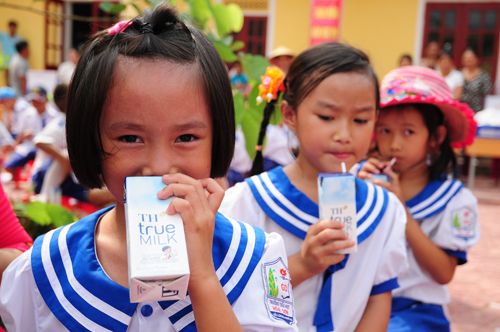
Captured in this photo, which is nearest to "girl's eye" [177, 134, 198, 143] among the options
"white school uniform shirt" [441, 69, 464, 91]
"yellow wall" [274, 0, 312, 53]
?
"white school uniform shirt" [441, 69, 464, 91]

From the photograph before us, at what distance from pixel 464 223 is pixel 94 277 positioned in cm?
174

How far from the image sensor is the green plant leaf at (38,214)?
2.17 m

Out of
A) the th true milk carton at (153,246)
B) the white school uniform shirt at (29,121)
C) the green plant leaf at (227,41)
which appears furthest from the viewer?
the white school uniform shirt at (29,121)

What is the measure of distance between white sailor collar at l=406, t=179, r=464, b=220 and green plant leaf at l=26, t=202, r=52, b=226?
169cm

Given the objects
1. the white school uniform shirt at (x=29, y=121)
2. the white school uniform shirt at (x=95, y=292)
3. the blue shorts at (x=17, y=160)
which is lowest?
the blue shorts at (x=17, y=160)

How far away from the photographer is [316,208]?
5.83 ft

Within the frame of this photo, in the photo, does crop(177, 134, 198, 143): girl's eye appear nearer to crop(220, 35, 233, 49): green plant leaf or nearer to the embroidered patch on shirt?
the embroidered patch on shirt

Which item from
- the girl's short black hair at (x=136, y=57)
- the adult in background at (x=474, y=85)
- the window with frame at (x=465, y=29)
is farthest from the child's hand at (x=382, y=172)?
the window with frame at (x=465, y=29)

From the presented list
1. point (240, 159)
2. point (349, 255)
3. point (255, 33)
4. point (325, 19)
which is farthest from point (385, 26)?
point (349, 255)

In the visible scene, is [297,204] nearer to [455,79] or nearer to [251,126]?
[251,126]

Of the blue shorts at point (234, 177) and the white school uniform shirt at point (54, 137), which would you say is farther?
the white school uniform shirt at point (54, 137)

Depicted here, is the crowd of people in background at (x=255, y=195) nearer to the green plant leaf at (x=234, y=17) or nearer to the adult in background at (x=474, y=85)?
the green plant leaf at (x=234, y=17)

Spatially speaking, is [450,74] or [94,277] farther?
[450,74]

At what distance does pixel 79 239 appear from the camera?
4.27 feet
